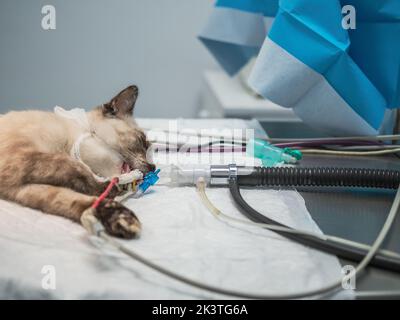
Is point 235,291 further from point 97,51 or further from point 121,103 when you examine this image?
point 97,51

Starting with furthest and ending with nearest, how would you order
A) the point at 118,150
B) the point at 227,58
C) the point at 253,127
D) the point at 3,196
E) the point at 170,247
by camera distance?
the point at 227,58 < the point at 253,127 < the point at 118,150 < the point at 3,196 < the point at 170,247

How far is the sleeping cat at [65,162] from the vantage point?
2.45ft

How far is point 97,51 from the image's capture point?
2.10 m

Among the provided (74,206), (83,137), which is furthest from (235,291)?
(83,137)

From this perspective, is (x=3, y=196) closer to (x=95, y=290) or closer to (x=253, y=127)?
(x=95, y=290)

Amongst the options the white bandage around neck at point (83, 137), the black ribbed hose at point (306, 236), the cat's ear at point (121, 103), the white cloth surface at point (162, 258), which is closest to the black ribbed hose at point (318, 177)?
the black ribbed hose at point (306, 236)

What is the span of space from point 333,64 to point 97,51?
1.34m

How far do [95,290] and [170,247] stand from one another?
0.47ft

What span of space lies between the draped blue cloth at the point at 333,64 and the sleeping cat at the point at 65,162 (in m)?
0.38

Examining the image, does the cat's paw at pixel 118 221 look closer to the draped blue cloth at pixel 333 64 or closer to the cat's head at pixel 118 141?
the cat's head at pixel 118 141

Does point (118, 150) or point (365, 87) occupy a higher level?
point (365, 87)

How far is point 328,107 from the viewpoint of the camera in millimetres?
1159
